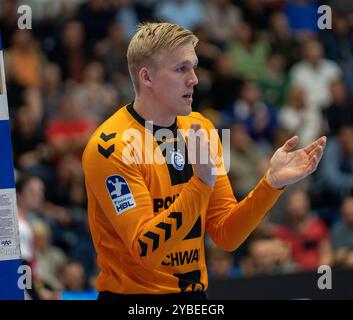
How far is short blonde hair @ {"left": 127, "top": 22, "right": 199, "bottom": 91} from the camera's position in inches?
214

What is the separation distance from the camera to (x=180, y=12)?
13.8 m

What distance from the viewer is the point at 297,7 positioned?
1425cm

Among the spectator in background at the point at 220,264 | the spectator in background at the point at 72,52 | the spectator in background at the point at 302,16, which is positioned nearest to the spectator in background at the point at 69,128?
the spectator in background at the point at 72,52

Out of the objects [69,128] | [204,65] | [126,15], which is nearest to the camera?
[69,128]

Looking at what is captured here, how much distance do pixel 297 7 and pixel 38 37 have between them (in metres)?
3.75

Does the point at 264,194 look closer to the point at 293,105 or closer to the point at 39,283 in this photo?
the point at 39,283

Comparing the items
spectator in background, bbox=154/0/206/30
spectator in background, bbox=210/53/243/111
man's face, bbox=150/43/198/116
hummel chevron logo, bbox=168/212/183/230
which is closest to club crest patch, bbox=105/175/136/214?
hummel chevron logo, bbox=168/212/183/230

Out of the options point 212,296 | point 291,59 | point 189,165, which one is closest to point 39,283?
point 212,296

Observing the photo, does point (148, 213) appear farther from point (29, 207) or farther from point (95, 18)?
point (95, 18)

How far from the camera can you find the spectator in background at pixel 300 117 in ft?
42.6

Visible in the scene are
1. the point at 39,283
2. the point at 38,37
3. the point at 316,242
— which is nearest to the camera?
the point at 39,283

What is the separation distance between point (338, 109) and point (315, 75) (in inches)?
28.6

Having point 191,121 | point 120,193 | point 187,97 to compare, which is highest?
point 187,97

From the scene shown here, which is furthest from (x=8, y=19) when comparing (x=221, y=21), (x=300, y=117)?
(x=300, y=117)
